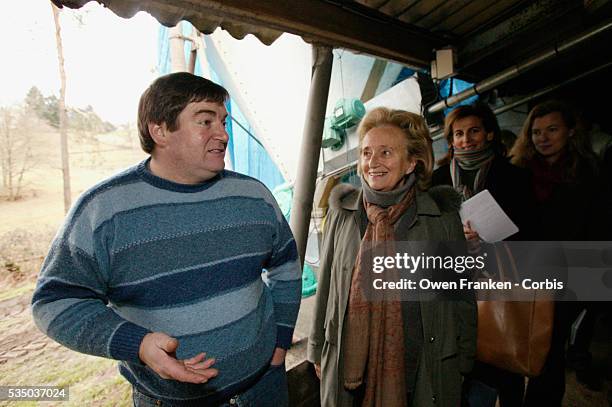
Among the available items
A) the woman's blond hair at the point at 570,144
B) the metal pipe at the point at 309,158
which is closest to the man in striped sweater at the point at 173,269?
the metal pipe at the point at 309,158

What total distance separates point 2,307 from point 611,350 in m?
7.60

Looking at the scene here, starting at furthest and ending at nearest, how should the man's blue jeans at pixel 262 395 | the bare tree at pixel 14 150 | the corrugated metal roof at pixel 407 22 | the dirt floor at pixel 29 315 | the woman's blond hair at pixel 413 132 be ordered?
1. the bare tree at pixel 14 150
2. the dirt floor at pixel 29 315
3. the corrugated metal roof at pixel 407 22
4. the woman's blond hair at pixel 413 132
5. the man's blue jeans at pixel 262 395

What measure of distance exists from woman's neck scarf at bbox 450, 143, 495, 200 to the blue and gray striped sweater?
1507 mm

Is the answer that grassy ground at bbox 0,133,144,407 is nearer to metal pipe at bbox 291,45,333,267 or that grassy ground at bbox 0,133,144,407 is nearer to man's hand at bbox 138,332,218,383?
man's hand at bbox 138,332,218,383

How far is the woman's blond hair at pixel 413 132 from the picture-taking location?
1737mm

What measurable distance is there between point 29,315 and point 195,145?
15.9ft

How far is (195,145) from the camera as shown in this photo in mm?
1311

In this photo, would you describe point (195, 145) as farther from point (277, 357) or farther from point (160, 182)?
point (277, 357)

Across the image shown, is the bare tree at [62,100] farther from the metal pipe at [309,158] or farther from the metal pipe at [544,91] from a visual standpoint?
the metal pipe at [544,91]

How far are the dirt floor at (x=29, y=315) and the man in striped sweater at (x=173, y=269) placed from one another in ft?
5.22

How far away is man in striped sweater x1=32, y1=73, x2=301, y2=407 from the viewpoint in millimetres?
1056

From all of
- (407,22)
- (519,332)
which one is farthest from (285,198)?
(519,332)

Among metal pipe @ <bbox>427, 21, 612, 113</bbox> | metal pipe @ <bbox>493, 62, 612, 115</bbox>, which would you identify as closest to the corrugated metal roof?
metal pipe @ <bbox>427, 21, 612, 113</bbox>

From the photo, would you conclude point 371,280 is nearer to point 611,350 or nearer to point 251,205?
point 251,205
